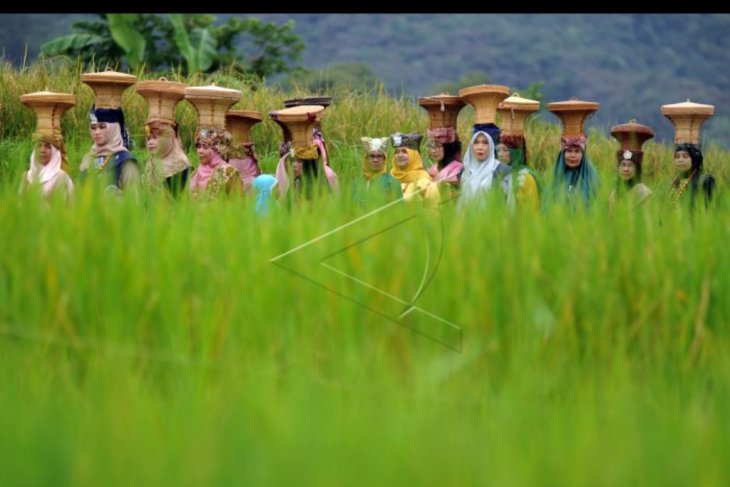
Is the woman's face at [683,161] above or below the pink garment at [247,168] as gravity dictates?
above

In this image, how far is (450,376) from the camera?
2.85m

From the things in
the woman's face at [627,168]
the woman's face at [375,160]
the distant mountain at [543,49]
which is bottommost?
the distant mountain at [543,49]

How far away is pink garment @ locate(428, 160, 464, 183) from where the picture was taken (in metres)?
6.60

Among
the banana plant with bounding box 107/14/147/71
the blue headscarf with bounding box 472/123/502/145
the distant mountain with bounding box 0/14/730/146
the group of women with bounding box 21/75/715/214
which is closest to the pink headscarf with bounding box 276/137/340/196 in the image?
the group of women with bounding box 21/75/715/214

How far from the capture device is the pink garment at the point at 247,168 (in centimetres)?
668

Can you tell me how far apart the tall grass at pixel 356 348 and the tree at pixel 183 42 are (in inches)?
785

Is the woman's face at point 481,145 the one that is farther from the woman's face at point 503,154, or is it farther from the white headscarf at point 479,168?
the woman's face at point 503,154

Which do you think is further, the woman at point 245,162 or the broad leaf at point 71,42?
the broad leaf at point 71,42

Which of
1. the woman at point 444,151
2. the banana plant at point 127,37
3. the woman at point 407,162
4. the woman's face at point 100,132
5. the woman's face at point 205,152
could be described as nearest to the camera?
the woman's face at point 205,152

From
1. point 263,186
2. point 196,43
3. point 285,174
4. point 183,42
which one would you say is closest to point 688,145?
point 285,174

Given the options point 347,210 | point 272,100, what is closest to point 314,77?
point 272,100

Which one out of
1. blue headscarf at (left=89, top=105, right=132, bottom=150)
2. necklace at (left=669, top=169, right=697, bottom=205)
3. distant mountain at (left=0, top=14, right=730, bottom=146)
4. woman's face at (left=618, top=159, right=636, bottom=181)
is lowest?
distant mountain at (left=0, top=14, right=730, bottom=146)

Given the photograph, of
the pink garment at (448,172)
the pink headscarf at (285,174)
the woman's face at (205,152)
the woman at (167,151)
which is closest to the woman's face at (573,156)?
the pink garment at (448,172)

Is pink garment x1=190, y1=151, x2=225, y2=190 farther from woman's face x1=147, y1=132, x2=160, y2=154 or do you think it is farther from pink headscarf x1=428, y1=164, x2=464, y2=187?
pink headscarf x1=428, y1=164, x2=464, y2=187
